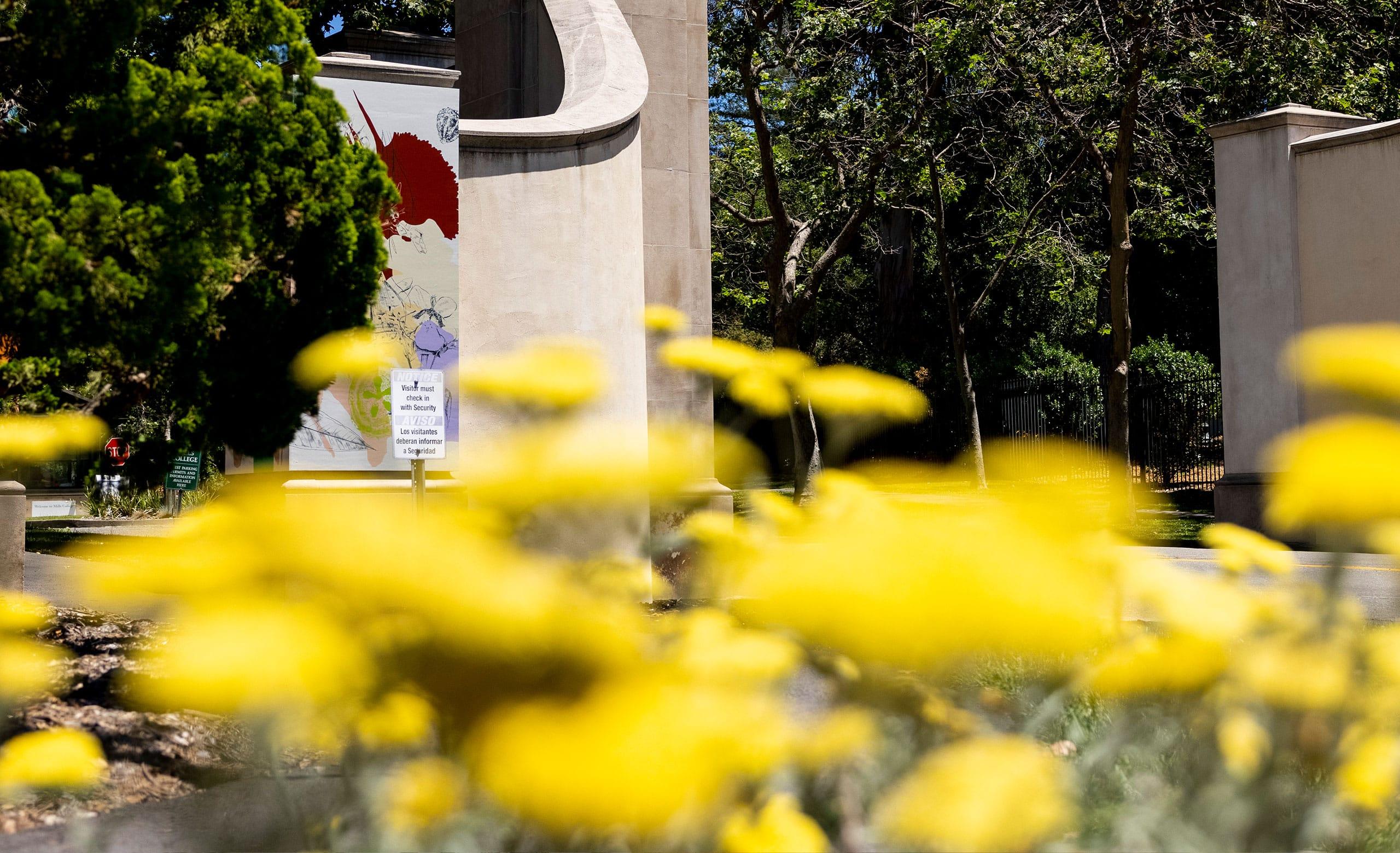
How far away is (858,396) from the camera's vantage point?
171 cm

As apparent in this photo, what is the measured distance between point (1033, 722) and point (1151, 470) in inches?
940

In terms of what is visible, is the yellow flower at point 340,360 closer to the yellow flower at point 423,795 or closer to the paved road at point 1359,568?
the yellow flower at point 423,795

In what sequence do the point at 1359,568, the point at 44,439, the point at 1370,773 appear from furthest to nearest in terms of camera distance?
the point at 1359,568 < the point at 44,439 < the point at 1370,773

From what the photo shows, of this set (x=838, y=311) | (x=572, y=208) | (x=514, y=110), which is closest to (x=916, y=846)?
(x=572, y=208)

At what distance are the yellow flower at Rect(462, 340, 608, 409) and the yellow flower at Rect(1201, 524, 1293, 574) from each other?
85 cm

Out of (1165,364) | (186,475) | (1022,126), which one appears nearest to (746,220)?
(1022,126)

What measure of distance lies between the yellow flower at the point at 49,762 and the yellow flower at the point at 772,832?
75 cm

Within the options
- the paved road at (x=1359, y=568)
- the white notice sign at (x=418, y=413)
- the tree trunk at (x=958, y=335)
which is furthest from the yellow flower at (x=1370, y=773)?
the tree trunk at (x=958, y=335)

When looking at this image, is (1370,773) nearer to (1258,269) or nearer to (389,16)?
(1258,269)

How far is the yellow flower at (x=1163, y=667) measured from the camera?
65.8 inches

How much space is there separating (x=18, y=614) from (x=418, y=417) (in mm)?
4537

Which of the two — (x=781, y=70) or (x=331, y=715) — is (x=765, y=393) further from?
(x=781, y=70)

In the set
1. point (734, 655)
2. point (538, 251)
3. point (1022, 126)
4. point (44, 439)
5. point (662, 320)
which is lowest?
point (734, 655)

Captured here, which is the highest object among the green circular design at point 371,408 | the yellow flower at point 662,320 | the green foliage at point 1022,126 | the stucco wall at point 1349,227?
the green foliage at point 1022,126
